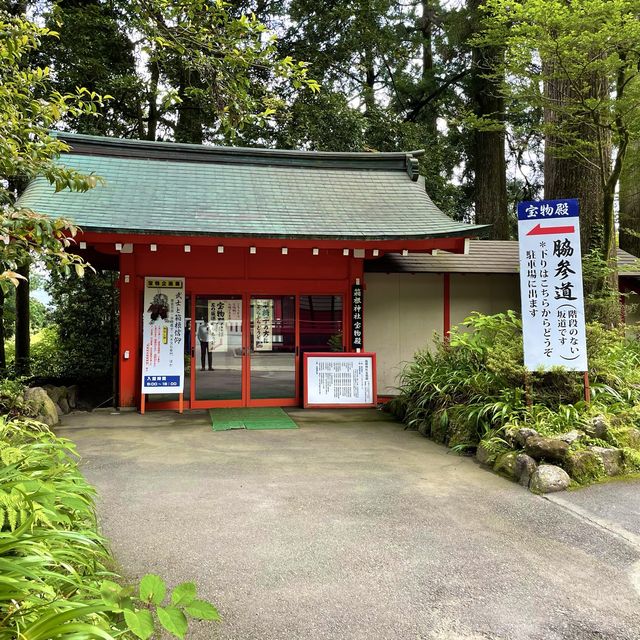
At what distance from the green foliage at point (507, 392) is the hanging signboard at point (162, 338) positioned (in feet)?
11.8

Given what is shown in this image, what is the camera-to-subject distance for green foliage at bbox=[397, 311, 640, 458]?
527cm

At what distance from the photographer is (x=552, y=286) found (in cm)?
547

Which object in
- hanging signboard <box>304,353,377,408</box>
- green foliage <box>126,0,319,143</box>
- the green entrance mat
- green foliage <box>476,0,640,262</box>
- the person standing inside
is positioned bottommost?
the green entrance mat

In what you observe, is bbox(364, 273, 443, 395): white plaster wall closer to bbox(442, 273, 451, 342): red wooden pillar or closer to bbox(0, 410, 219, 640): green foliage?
bbox(442, 273, 451, 342): red wooden pillar

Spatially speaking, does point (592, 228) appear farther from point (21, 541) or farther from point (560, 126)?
point (21, 541)

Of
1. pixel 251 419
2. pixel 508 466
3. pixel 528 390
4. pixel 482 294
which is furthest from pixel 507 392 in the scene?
pixel 482 294

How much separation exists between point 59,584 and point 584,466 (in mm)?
4284

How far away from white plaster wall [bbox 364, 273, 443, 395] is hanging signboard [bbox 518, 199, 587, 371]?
3.76m

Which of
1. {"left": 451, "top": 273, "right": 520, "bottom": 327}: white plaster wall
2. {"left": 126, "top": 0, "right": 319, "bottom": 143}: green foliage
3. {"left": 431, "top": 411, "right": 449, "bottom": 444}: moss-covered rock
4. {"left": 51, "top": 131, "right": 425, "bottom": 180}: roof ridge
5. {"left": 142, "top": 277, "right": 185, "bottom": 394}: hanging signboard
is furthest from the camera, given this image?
{"left": 451, "top": 273, "right": 520, "bottom": 327}: white plaster wall

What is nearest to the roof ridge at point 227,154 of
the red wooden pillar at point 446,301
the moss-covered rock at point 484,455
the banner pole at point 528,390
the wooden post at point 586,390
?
the red wooden pillar at point 446,301

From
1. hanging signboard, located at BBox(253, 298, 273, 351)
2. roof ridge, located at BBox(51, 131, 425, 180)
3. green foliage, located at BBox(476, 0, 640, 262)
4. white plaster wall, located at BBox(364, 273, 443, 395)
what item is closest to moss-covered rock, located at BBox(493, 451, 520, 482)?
green foliage, located at BBox(476, 0, 640, 262)

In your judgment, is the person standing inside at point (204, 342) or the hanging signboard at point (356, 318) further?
the hanging signboard at point (356, 318)

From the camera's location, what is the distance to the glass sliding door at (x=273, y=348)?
8398mm

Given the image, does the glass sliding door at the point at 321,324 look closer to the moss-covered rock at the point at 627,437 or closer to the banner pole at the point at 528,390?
the banner pole at the point at 528,390
